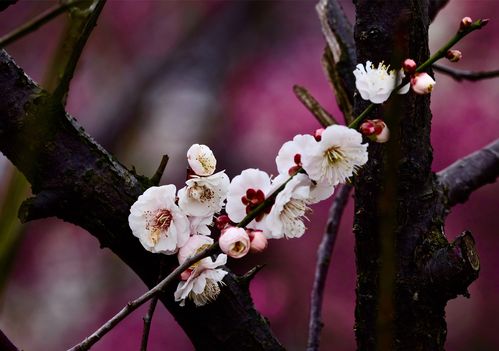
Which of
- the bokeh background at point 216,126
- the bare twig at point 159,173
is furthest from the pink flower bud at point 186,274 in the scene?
the bokeh background at point 216,126

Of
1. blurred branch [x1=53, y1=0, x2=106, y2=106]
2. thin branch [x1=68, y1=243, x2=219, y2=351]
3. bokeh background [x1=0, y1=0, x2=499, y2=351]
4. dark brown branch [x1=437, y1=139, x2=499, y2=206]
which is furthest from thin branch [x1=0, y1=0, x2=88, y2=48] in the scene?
bokeh background [x1=0, y1=0, x2=499, y2=351]

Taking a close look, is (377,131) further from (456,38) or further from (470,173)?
(470,173)

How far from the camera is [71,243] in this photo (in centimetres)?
362

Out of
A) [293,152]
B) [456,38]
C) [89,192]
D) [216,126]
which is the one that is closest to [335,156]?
[293,152]

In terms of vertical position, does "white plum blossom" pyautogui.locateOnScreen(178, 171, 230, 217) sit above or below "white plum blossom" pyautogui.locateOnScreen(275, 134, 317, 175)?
above

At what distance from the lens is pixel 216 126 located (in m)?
3.58

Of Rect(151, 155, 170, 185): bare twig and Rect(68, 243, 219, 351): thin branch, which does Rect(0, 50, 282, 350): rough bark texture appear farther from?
Rect(68, 243, 219, 351): thin branch

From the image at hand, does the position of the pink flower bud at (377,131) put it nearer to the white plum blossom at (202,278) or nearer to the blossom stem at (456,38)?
the blossom stem at (456,38)

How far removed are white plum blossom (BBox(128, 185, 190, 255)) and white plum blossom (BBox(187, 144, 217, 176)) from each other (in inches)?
1.5

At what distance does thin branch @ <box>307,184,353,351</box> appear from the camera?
874 mm

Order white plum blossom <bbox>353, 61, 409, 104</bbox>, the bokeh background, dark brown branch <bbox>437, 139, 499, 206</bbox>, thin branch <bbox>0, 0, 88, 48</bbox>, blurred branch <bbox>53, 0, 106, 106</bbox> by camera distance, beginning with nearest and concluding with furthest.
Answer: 1. thin branch <bbox>0, 0, 88, 48</bbox>
2. blurred branch <bbox>53, 0, 106, 106</bbox>
3. white plum blossom <bbox>353, 61, 409, 104</bbox>
4. dark brown branch <bbox>437, 139, 499, 206</bbox>
5. the bokeh background

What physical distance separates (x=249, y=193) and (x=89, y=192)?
0.18 m

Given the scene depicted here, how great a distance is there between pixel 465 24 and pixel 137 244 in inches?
15.3

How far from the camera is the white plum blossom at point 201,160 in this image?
611mm
